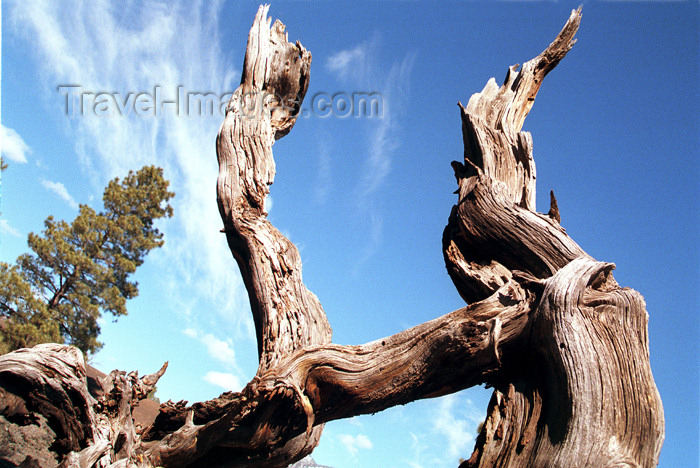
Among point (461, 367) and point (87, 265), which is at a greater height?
point (87, 265)

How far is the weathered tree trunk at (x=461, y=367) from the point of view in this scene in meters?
2.71

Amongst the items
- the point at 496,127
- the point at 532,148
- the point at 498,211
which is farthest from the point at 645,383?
the point at 496,127

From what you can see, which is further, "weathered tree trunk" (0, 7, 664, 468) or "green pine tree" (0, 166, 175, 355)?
"green pine tree" (0, 166, 175, 355)

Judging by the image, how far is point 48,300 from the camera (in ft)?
54.9

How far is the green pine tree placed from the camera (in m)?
15.3

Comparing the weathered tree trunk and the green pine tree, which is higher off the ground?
the green pine tree

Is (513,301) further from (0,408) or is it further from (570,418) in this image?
(0,408)

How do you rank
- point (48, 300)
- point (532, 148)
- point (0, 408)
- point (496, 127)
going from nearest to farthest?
point (0, 408) → point (532, 148) → point (496, 127) → point (48, 300)

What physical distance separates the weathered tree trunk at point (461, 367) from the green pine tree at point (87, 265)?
13.1m

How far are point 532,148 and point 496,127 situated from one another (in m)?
0.49

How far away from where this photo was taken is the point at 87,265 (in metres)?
16.8

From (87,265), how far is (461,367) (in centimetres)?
1686

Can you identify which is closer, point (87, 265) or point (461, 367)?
point (461, 367)

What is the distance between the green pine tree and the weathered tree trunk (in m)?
13.1
